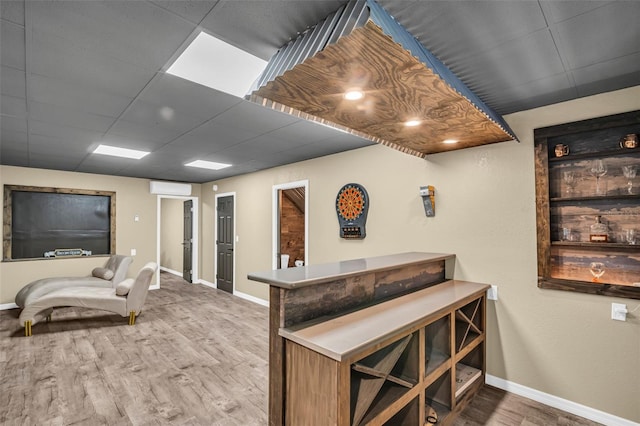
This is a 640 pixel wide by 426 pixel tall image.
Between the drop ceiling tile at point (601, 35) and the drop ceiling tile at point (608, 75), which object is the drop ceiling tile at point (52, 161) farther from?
the drop ceiling tile at point (608, 75)

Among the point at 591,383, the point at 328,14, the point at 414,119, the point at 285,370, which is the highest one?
the point at 328,14

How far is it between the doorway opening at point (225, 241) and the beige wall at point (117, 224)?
1.36m

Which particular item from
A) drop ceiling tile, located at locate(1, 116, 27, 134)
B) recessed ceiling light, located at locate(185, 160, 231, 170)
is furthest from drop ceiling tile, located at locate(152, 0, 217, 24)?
recessed ceiling light, located at locate(185, 160, 231, 170)

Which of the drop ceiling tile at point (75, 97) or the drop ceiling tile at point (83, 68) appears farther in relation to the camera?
the drop ceiling tile at point (75, 97)

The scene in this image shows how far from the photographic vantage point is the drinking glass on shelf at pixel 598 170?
241 cm

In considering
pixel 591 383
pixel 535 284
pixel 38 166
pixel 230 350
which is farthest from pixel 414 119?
pixel 38 166

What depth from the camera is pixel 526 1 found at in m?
1.38

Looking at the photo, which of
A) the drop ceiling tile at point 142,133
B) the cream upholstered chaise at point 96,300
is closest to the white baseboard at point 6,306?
the cream upholstered chaise at point 96,300

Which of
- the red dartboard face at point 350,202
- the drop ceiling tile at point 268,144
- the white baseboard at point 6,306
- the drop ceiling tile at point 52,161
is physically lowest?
the white baseboard at point 6,306

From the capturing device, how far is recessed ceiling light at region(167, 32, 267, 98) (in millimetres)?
1768

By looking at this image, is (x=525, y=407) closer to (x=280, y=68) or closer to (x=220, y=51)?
(x=280, y=68)

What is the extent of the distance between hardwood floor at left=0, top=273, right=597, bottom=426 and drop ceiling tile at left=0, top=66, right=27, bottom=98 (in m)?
2.42

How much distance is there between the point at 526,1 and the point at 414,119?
Answer: 949mm

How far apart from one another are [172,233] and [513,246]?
8697 millimetres
